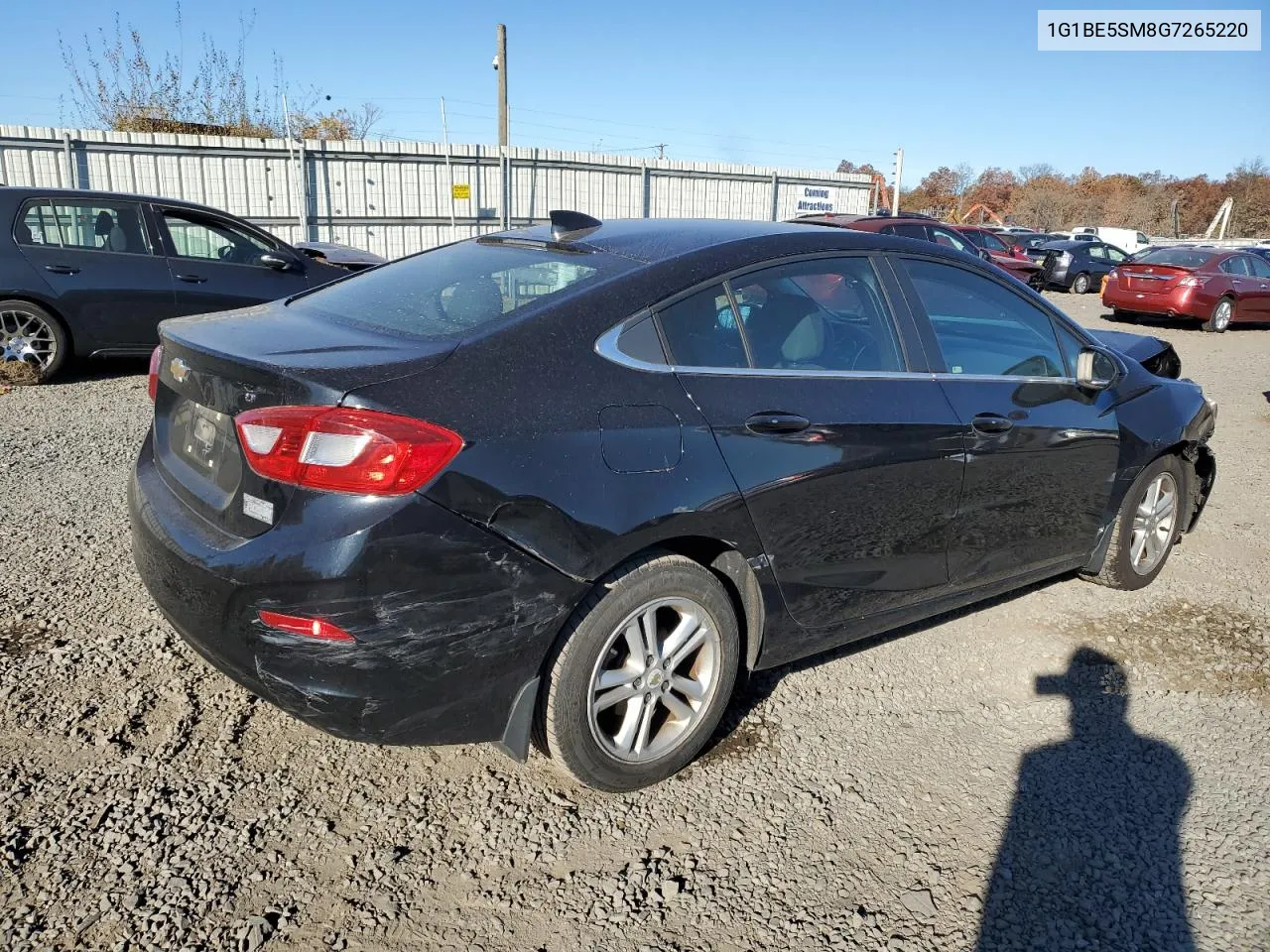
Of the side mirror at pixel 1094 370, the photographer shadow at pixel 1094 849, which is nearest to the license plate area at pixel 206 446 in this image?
the photographer shadow at pixel 1094 849

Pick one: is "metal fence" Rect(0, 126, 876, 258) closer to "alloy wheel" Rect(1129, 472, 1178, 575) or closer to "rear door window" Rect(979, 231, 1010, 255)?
"rear door window" Rect(979, 231, 1010, 255)

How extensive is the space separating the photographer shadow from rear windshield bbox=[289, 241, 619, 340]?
2.06 metres

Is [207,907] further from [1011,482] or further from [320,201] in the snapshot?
[320,201]

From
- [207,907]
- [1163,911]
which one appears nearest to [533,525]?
[207,907]

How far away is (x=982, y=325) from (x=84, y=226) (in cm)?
747

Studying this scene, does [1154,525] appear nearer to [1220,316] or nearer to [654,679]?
[654,679]

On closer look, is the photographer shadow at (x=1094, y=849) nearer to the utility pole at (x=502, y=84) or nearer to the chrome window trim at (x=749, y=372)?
the chrome window trim at (x=749, y=372)

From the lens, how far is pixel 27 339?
306 inches

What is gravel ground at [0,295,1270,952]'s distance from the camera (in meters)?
2.33

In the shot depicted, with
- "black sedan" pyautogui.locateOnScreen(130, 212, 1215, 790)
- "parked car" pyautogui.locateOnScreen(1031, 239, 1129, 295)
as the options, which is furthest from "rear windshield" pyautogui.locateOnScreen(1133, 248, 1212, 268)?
"black sedan" pyautogui.locateOnScreen(130, 212, 1215, 790)

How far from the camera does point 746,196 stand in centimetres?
2372

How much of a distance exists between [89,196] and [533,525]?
7497 millimetres

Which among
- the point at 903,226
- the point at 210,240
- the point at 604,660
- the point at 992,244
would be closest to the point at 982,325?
the point at 604,660

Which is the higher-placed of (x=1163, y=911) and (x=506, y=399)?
(x=506, y=399)
